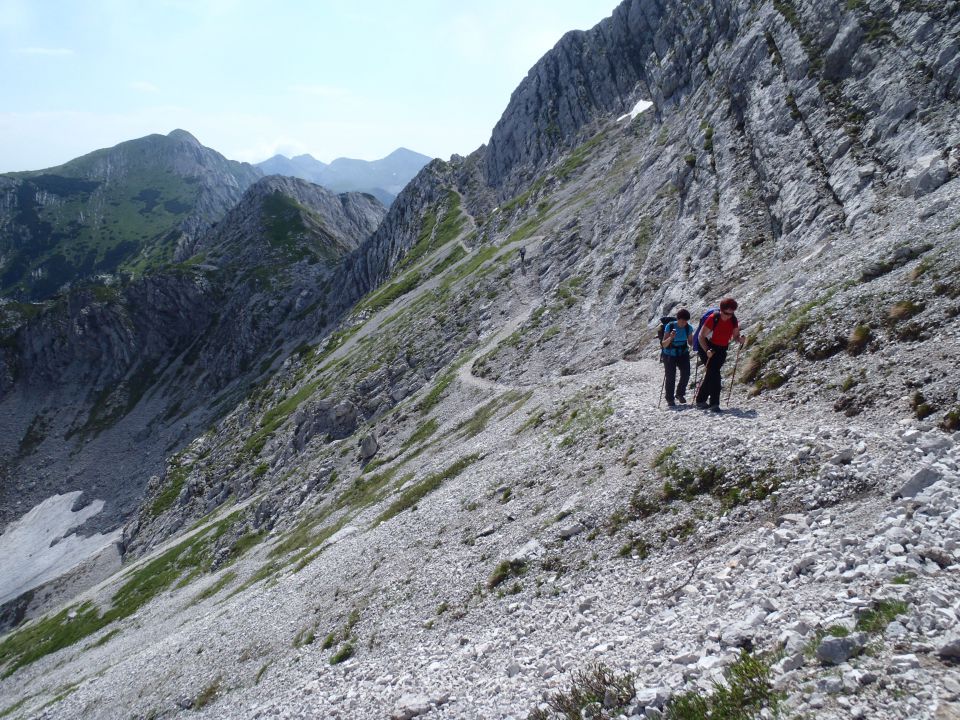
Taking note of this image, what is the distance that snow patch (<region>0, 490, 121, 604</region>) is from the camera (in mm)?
116062

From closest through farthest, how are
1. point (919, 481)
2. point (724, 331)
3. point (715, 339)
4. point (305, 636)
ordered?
point (919, 481) < point (724, 331) < point (715, 339) < point (305, 636)

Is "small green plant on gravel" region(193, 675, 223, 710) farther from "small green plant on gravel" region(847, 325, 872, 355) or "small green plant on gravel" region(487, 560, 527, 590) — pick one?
"small green plant on gravel" region(847, 325, 872, 355)

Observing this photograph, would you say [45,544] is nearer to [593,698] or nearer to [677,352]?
[677,352]

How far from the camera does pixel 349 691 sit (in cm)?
1733

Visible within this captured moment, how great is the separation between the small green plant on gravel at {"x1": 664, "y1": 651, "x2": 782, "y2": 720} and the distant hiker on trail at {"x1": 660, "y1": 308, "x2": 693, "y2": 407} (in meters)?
14.9

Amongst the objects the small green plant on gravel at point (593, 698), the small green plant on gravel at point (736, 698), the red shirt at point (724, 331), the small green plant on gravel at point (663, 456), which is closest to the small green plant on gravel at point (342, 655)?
the small green plant on gravel at point (593, 698)

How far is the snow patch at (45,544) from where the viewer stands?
116 m

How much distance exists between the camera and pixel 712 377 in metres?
21.1

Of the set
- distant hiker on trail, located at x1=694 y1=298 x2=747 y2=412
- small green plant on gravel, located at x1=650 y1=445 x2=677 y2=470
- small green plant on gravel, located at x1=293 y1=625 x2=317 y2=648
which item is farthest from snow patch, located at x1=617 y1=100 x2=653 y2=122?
small green plant on gravel, located at x1=293 y1=625 x2=317 y2=648

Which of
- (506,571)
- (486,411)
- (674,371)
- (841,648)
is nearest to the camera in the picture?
(841,648)

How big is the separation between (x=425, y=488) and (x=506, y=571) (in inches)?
716

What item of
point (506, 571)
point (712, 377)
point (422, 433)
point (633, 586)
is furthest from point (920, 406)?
point (422, 433)

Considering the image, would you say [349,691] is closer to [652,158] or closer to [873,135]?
[873,135]

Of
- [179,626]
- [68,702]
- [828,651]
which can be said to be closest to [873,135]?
[828,651]
